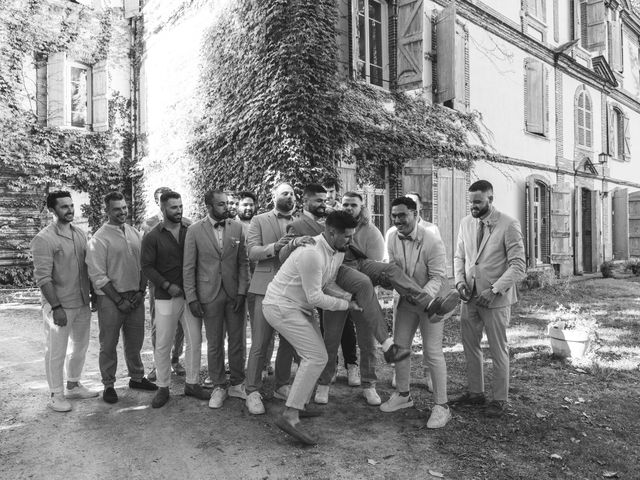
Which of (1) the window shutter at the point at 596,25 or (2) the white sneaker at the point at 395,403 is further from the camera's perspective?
(1) the window shutter at the point at 596,25

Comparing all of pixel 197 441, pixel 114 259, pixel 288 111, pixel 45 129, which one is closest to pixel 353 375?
pixel 197 441

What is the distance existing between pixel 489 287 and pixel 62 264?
3614 mm

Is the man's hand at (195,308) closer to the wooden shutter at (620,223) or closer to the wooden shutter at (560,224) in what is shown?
the wooden shutter at (560,224)

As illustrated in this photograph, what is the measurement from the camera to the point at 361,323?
4734 millimetres

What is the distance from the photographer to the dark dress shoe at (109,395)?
4.58 m

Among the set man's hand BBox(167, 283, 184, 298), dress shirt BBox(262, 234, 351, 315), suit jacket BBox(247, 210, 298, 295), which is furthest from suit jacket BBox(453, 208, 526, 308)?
man's hand BBox(167, 283, 184, 298)

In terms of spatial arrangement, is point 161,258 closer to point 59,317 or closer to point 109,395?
point 59,317

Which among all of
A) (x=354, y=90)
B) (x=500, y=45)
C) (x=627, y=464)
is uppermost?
(x=500, y=45)

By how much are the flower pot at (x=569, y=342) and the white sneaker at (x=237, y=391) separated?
3.73 m

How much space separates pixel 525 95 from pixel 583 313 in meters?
6.70

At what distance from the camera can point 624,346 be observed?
698cm

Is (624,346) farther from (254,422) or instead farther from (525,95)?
(525,95)

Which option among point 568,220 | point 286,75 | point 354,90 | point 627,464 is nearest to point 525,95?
point 568,220

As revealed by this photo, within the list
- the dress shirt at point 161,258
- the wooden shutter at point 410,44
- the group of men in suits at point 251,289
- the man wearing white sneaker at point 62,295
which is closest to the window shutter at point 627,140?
the wooden shutter at point 410,44
